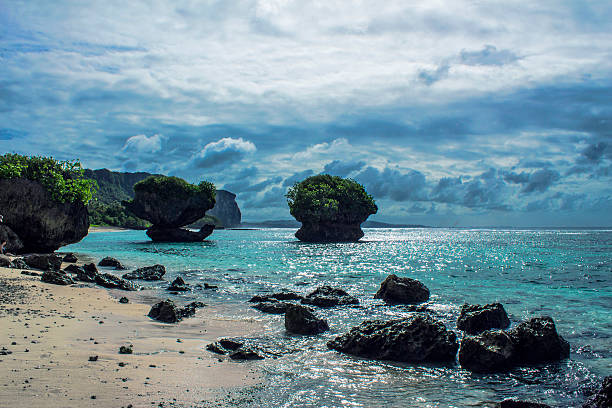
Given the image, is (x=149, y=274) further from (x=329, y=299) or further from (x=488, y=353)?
(x=488, y=353)

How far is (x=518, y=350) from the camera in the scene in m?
10.5

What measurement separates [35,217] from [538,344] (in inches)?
1462

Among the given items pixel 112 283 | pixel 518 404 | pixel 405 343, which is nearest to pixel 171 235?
pixel 112 283

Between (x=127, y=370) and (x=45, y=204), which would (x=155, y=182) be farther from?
(x=127, y=370)

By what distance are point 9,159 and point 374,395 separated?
37011 mm

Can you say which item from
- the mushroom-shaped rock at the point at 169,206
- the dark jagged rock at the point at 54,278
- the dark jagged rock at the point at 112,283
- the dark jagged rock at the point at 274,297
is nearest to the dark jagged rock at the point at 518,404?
the dark jagged rock at the point at 274,297

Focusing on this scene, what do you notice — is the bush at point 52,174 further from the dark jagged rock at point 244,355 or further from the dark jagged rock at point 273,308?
the dark jagged rock at point 244,355

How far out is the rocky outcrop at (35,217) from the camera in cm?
3259

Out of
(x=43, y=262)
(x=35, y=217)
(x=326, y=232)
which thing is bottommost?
(x=326, y=232)

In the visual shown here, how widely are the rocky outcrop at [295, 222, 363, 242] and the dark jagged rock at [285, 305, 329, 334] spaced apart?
8036 centimetres

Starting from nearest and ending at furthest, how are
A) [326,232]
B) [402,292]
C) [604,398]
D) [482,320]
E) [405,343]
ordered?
1. [604,398]
2. [405,343]
3. [482,320]
4. [402,292]
5. [326,232]

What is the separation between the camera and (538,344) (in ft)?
34.7

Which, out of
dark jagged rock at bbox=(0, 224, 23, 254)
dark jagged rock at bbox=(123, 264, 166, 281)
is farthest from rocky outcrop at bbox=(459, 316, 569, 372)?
dark jagged rock at bbox=(0, 224, 23, 254)

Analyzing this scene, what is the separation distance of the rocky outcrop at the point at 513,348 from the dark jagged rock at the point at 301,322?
443cm
